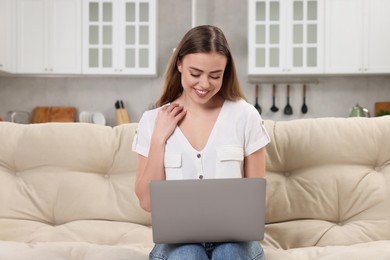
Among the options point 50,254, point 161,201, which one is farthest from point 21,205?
point 161,201

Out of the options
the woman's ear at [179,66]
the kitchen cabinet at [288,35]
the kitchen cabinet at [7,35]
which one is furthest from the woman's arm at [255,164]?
the kitchen cabinet at [7,35]

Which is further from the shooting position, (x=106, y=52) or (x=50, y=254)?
(x=106, y=52)

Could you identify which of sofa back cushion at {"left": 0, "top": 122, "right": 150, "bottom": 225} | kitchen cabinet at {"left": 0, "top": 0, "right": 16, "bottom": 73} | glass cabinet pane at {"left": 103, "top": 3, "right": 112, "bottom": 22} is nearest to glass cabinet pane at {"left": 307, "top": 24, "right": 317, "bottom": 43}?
glass cabinet pane at {"left": 103, "top": 3, "right": 112, "bottom": 22}

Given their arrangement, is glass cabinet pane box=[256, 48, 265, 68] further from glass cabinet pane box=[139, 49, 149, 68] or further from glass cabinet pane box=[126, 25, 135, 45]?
glass cabinet pane box=[126, 25, 135, 45]

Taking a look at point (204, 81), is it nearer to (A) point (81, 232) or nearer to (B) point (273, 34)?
(A) point (81, 232)

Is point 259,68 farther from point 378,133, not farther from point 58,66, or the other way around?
point 378,133

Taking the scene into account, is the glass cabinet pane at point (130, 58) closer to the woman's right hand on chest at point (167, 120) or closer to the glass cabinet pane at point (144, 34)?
the glass cabinet pane at point (144, 34)

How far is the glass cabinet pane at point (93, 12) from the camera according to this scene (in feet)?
15.6

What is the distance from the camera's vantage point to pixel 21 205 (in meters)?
2.12

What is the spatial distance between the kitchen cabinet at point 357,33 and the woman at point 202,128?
9.98ft

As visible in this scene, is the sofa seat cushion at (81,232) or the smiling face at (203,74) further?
the sofa seat cushion at (81,232)

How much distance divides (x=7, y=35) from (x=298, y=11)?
8.11ft

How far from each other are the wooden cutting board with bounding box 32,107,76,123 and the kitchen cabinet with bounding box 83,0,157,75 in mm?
473

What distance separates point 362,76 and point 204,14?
5.02 feet
